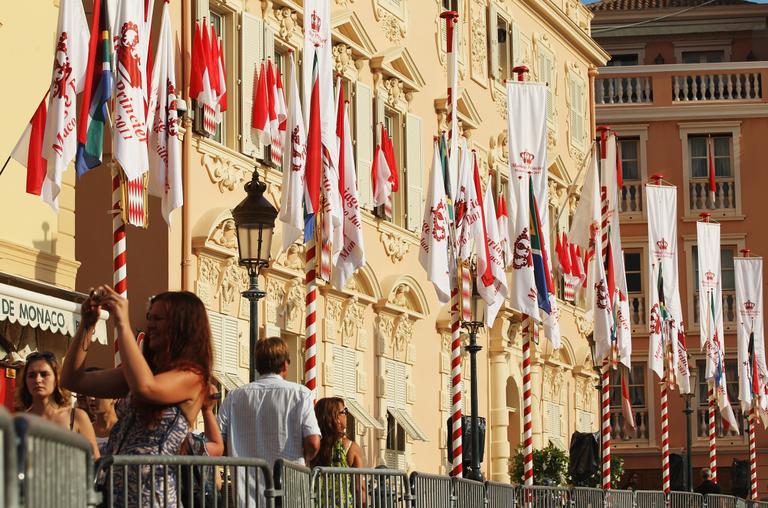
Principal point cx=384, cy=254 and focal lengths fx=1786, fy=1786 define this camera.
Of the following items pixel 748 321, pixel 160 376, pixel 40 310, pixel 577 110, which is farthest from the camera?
pixel 577 110

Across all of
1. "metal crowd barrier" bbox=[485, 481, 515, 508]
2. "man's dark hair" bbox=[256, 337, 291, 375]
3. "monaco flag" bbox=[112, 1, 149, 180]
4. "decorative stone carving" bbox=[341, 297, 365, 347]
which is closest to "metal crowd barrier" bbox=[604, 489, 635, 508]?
"metal crowd barrier" bbox=[485, 481, 515, 508]

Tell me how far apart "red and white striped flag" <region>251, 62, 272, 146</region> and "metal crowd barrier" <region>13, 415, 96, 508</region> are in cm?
1662

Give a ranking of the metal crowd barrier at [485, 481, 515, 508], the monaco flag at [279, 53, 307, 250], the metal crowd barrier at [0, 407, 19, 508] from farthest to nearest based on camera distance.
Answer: the monaco flag at [279, 53, 307, 250] → the metal crowd barrier at [485, 481, 515, 508] → the metal crowd barrier at [0, 407, 19, 508]

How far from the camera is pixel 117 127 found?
1521cm

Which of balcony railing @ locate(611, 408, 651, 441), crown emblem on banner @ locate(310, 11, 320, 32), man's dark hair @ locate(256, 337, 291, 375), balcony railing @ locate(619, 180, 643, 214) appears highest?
balcony railing @ locate(619, 180, 643, 214)

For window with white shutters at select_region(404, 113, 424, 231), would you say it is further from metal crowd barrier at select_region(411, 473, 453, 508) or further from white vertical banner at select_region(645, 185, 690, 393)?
metal crowd barrier at select_region(411, 473, 453, 508)

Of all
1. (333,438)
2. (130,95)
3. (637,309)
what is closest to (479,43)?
(637,309)

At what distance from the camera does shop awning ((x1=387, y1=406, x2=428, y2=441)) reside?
28766 millimetres

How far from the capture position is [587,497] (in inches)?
798

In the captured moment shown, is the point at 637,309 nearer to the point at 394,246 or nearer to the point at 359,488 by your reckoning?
the point at 394,246

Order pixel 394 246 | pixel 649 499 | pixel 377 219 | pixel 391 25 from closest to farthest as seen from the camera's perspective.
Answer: pixel 649 499
pixel 377 219
pixel 394 246
pixel 391 25

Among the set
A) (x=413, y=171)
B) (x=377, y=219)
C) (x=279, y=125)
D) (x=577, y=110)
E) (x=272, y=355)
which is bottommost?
(x=272, y=355)

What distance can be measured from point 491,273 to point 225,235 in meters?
3.49

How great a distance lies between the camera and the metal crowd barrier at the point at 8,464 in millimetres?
5062
